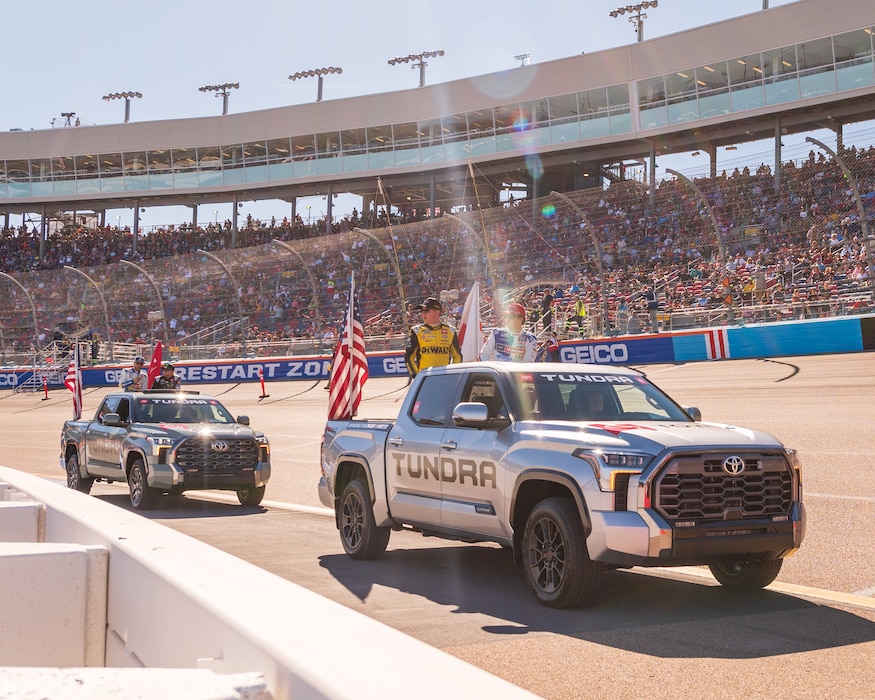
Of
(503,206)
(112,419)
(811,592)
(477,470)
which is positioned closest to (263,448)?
(112,419)

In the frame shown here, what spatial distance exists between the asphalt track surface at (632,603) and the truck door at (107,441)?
685 mm

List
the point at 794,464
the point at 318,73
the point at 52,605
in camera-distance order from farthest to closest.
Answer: the point at 318,73 → the point at 794,464 → the point at 52,605

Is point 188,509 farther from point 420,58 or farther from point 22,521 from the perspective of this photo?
point 420,58

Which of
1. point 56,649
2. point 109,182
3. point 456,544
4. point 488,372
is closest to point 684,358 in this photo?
point 456,544

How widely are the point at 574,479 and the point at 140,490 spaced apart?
865 cm

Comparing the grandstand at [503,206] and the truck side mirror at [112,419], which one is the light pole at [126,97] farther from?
the truck side mirror at [112,419]

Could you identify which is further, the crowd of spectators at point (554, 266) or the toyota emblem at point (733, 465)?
the crowd of spectators at point (554, 266)

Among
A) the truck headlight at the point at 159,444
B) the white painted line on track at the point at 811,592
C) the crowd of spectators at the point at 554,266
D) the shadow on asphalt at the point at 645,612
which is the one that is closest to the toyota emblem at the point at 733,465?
the shadow on asphalt at the point at 645,612

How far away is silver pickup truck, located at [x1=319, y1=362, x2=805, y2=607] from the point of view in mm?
6594

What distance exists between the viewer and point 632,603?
7.15 metres

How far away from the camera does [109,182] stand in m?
70.4

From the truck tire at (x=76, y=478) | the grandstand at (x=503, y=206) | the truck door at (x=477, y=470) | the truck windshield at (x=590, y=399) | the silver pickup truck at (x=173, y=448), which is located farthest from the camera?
the grandstand at (x=503, y=206)

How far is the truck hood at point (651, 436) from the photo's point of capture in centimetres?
673

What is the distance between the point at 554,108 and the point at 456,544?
4537cm
